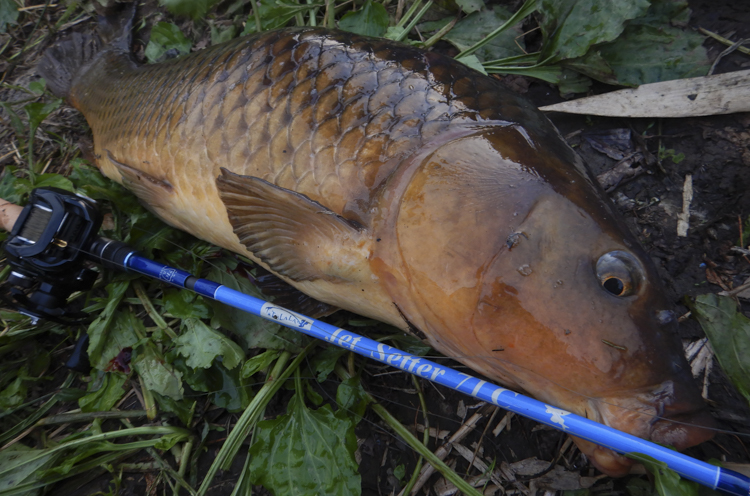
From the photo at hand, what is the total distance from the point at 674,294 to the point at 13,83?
481 cm

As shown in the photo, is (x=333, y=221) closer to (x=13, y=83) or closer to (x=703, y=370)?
→ (x=703, y=370)

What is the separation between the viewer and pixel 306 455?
1.81 m

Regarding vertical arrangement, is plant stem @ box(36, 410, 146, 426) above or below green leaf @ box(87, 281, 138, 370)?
below

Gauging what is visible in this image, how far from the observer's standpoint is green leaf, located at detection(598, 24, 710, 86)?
7.13 feet

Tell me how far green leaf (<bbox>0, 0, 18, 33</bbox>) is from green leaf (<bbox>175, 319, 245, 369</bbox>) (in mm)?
3354

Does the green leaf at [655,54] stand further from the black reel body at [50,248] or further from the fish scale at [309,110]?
the black reel body at [50,248]

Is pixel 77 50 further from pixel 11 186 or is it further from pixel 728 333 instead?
pixel 728 333

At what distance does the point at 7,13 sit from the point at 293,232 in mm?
3766

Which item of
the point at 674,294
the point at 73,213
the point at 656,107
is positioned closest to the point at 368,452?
the point at 674,294

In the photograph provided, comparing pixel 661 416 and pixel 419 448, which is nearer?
pixel 661 416

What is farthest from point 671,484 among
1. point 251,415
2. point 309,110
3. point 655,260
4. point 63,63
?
point 63,63

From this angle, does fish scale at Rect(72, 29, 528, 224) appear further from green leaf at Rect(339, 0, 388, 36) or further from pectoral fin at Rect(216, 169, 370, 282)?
green leaf at Rect(339, 0, 388, 36)

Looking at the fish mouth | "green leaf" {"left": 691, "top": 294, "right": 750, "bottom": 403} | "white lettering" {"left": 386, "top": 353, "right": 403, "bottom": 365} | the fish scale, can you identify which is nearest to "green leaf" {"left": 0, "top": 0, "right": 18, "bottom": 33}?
the fish scale

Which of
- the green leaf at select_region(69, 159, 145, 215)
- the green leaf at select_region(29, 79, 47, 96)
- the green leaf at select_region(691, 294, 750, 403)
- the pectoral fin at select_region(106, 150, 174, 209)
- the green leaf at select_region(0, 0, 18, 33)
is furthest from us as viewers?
the green leaf at select_region(0, 0, 18, 33)
